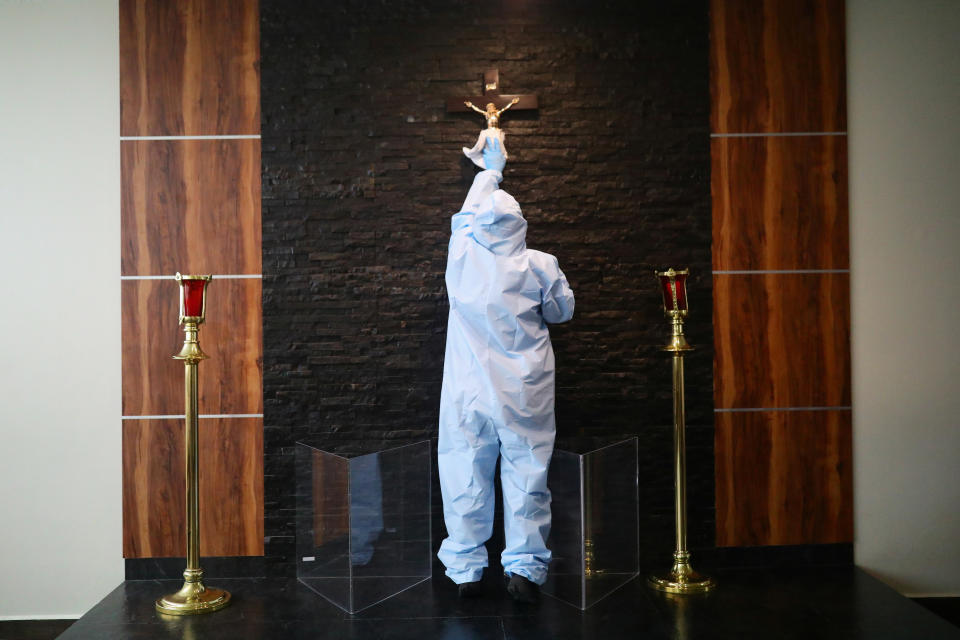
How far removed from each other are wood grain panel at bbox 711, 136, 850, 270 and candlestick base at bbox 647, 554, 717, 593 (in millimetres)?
1245

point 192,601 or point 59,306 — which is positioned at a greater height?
point 59,306

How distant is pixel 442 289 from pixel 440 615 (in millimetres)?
1312

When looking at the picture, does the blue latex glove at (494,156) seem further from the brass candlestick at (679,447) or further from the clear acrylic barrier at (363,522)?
the clear acrylic barrier at (363,522)

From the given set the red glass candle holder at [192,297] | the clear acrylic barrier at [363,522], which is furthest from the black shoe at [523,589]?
the red glass candle holder at [192,297]

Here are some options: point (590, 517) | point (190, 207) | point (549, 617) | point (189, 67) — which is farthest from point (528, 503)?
point (189, 67)

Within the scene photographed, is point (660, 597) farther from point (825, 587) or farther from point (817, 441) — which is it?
point (817, 441)

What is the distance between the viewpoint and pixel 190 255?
3268mm

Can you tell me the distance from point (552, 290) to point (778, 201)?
1.16m

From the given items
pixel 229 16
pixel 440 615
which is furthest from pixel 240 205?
pixel 440 615

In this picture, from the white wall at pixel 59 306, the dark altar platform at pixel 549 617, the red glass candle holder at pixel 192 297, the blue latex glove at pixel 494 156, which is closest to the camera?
the dark altar platform at pixel 549 617

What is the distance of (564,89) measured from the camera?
3307mm

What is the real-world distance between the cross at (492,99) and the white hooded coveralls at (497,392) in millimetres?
501

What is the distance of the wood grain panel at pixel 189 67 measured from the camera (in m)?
3.25

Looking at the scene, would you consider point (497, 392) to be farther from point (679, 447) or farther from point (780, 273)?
point (780, 273)
